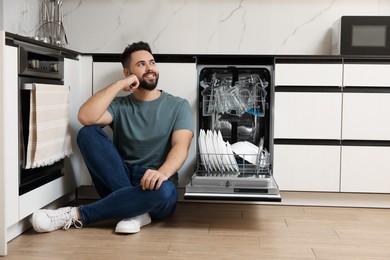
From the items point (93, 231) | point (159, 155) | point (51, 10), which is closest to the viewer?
point (93, 231)

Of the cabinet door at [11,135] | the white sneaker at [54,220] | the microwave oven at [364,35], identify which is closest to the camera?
the cabinet door at [11,135]

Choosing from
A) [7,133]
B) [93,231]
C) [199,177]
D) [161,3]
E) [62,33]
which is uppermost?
[161,3]

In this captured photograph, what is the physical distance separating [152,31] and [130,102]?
0.95m

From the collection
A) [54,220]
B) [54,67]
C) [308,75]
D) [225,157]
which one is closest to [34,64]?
[54,67]

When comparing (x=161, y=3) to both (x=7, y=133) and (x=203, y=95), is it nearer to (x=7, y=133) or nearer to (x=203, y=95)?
(x=203, y=95)

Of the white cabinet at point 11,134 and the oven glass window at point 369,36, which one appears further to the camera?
the oven glass window at point 369,36

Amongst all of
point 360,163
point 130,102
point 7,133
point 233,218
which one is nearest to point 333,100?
point 360,163

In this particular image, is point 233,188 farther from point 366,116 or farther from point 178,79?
point 366,116

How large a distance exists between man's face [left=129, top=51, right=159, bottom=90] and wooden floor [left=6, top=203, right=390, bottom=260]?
759mm

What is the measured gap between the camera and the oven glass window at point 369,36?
3.24 m

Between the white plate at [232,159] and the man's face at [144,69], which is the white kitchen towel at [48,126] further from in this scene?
the white plate at [232,159]

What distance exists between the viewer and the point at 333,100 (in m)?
3.10

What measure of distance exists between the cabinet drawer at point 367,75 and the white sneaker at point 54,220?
1.74 m

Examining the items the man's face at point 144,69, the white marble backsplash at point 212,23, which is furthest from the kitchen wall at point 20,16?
the man's face at point 144,69
